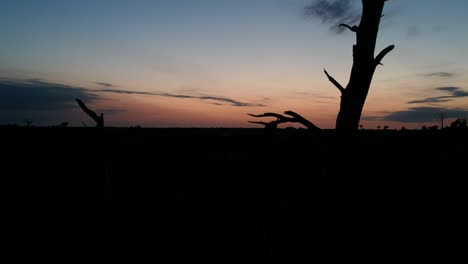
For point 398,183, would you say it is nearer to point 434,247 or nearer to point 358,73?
point 434,247

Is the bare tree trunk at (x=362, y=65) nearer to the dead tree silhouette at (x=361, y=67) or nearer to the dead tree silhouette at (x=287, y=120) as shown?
Result: the dead tree silhouette at (x=361, y=67)

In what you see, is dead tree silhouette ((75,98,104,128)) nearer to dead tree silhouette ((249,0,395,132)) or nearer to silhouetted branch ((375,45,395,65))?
dead tree silhouette ((249,0,395,132))

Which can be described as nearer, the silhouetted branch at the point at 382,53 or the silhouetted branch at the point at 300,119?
the silhouetted branch at the point at 300,119

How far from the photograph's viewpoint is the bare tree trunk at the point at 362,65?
4309 mm

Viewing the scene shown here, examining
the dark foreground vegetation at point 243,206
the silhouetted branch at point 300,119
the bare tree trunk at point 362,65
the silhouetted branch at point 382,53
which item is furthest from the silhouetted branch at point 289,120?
the silhouetted branch at point 382,53

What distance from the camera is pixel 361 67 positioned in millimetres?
4344

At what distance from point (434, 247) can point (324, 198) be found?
6.07 m

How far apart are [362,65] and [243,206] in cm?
1021

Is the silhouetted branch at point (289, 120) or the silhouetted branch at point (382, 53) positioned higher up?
the silhouetted branch at point (382, 53)

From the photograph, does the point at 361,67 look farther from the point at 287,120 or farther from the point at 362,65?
the point at 287,120

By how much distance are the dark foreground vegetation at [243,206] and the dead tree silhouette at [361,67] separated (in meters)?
0.26

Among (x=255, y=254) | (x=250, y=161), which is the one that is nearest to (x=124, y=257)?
(x=255, y=254)

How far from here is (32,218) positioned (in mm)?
12453

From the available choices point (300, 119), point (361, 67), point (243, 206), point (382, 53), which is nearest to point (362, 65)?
point (361, 67)
